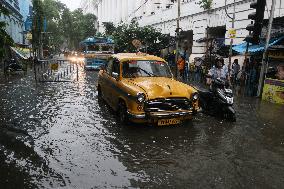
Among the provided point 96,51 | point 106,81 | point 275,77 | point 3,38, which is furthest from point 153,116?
point 96,51

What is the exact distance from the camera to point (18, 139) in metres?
7.05

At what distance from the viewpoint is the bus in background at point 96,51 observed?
2631 cm

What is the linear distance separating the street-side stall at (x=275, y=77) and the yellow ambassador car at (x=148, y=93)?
19.2 feet

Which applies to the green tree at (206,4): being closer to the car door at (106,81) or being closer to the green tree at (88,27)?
the car door at (106,81)

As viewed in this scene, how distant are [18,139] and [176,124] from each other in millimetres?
4107

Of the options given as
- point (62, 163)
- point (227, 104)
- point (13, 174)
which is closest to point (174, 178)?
point (62, 163)

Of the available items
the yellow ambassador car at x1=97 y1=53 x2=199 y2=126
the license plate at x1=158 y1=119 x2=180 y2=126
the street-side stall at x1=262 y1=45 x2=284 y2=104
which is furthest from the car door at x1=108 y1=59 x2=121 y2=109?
the street-side stall at x1=262 y1=45 x2=284 y2=104

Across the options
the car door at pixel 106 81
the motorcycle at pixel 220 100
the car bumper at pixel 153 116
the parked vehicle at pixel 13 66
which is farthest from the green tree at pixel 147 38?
the car bumper at pixel 153 116

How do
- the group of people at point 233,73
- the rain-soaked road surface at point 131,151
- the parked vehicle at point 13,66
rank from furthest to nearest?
1. the parked vehicle at point 13,66
2. the group of people at point 233,73
3. the rain-soaked road surface at point 131,151

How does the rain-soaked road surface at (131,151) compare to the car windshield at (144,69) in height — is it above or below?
below

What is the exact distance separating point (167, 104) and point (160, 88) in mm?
463

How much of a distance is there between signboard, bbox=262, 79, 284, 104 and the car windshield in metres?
5.84

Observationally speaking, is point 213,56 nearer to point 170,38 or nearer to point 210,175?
point 170,38

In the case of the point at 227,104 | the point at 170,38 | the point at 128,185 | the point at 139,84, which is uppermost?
the point at 170,38
